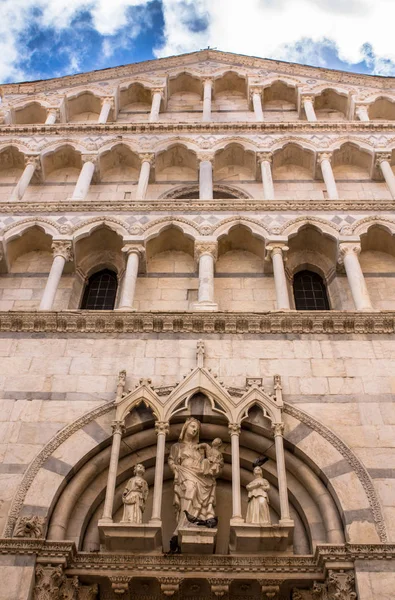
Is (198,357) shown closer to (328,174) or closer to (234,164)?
(328,174)

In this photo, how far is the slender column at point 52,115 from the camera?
15.4 metres

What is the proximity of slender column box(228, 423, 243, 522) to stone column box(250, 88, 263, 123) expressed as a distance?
352 inches

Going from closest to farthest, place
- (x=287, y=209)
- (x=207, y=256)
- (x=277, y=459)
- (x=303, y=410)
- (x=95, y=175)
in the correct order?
(x=277, y=459) → (x=303, y=410) → (x=207, y=256) → (x=287, y=209) → (x=95, y=175)

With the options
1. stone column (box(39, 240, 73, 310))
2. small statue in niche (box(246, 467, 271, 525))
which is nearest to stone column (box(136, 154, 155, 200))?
stone column (box(39, 240, 73, 310))

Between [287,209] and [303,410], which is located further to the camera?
[287,209]

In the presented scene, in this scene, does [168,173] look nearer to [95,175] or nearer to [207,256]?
[95,175]

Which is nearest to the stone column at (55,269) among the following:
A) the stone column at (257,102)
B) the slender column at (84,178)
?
the slender column at (84,178)

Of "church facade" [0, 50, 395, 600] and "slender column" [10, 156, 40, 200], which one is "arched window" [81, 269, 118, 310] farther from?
"slender column" [10, 156, 40, 200]

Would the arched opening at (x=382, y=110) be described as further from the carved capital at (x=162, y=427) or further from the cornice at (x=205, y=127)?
the carved capital at (x=162, y=427)

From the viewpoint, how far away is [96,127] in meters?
14.8

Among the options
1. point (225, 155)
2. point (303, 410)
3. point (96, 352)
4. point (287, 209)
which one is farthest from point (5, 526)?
point (225, 155)

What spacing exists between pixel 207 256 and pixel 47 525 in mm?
5350

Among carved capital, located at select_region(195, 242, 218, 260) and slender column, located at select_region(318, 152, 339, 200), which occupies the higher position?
slender column, located at select_region(318, 152, 339, 200)

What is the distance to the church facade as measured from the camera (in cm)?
733
